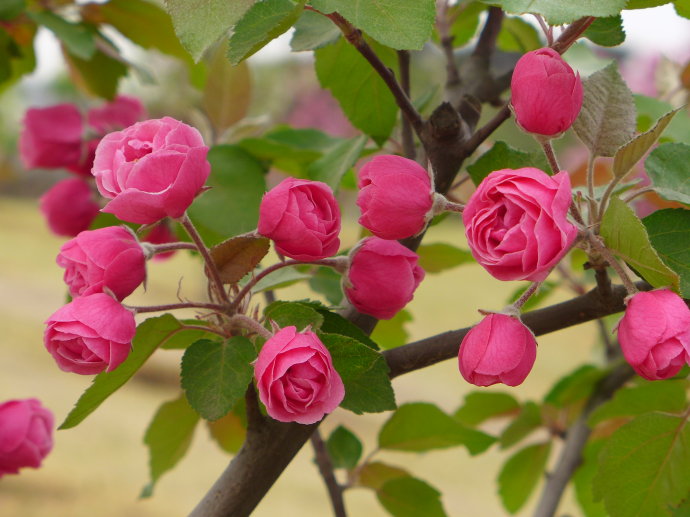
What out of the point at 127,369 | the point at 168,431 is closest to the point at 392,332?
the point at 168,431

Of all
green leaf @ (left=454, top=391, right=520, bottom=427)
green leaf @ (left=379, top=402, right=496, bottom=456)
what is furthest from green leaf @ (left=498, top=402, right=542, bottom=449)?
green leaf @ (left=379, top=402, right=496, bottom=456)

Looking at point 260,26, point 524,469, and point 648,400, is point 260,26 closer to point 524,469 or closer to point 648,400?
point 648,400

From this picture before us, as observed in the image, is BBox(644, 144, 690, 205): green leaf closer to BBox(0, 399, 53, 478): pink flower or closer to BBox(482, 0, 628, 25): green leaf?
BBox(482, 0, 628, 25): green leaf

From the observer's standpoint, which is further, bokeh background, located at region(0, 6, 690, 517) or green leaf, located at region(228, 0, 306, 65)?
bokeh background, located at region(0, 6, 690, 517)

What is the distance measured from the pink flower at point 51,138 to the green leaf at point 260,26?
1.10 ft

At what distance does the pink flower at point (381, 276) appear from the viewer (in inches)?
13.1

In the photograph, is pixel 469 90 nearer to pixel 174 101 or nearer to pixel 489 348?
pixel 489 348

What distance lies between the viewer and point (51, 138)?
0.59m

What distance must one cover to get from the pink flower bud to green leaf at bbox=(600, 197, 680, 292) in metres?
0.06

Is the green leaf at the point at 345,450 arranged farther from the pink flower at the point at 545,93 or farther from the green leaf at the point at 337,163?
the pink flower at the point at 545,93

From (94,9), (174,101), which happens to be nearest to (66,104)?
(94,9)

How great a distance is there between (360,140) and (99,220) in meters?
0.17

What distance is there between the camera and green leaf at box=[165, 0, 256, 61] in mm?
262

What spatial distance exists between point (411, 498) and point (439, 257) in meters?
0.17
